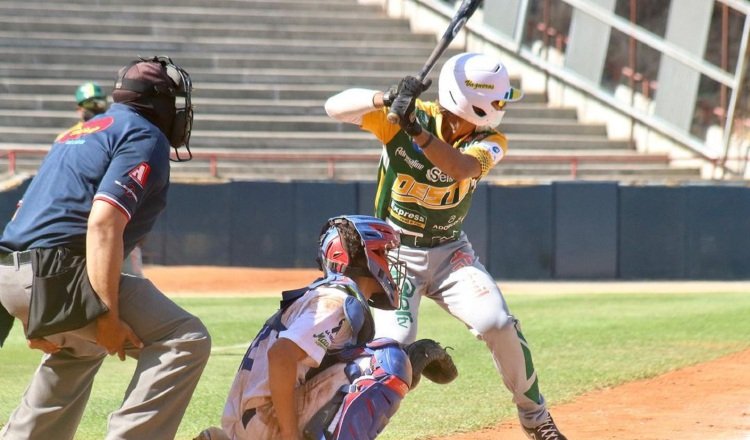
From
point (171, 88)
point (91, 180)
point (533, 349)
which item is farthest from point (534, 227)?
point (91, 180)

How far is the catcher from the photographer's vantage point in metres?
4.67

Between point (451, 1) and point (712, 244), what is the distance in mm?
11436

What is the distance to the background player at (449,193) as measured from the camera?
19.9 ft

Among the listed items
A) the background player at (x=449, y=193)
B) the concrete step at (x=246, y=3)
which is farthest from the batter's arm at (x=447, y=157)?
the concrete step at (x=246, y=3)

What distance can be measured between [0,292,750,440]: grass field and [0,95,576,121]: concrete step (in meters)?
9.54

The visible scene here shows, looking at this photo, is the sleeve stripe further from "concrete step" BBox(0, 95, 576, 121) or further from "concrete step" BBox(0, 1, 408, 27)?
"concrete step" BBox(0, 1, 408, 27)

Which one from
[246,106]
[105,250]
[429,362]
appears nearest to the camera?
[105,250]

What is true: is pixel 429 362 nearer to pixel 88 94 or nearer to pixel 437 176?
pixel 437 176

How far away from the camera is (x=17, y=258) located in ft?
15.7

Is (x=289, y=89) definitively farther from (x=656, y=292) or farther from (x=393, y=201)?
(x=393, y=201)

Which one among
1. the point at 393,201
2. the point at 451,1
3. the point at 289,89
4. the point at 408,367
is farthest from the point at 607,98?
the point at 408,367

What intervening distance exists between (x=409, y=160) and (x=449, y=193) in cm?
30

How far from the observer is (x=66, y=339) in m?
4.98

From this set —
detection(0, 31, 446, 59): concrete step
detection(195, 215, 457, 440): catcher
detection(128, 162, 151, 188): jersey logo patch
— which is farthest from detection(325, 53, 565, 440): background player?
detection(0, 31, 446, 59): concrete step
